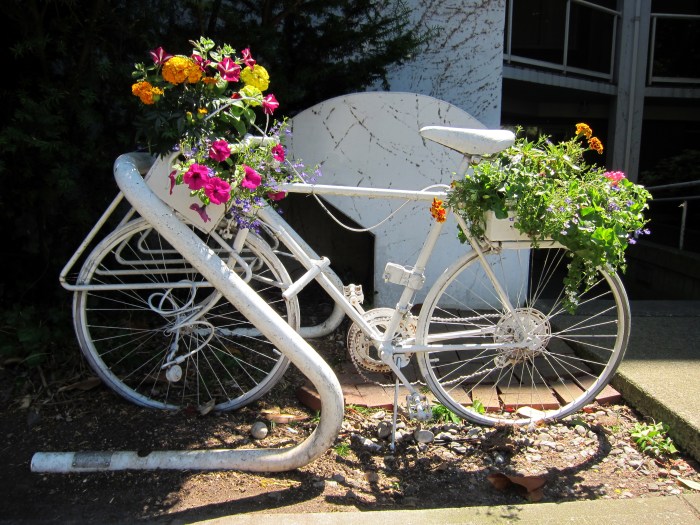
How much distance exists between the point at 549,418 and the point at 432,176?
1707mm

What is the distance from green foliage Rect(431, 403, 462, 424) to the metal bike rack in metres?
0.76

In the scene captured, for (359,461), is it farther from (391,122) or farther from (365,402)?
(391,122)

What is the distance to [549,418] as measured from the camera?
3.06 metres

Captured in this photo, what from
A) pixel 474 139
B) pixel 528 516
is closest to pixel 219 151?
pixel 474 139

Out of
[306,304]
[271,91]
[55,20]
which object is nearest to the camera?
[55,20]

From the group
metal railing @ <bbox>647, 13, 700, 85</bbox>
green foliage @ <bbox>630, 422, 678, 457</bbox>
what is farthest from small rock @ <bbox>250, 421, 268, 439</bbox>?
metal railing @ <bbox>647, 13, 700, 85</bbox>

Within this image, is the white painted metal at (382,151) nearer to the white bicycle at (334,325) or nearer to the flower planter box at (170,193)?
the white bicycle at (334,325)

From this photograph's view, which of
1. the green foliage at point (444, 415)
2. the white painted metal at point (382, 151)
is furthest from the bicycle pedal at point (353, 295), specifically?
the white painted metal at point (382, 151)

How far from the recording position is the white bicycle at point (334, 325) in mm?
2816

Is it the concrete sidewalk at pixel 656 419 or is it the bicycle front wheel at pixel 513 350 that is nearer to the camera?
the concrete sidewalk at pixel 656 419

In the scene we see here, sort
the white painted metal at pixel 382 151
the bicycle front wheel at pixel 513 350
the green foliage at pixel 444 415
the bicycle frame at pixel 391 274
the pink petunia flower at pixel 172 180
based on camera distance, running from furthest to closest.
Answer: the white painted metal at pixel 382 151 → the green foliage at pixel 444 415 → the bicycle front wheel at pixel 513 350 → the bicycle frame at pixel 391 274 → the pink petunia flower at pixel 172 180

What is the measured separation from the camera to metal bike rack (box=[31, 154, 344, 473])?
247 centimetres

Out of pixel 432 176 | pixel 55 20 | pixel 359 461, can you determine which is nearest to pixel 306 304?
pixel 432 176

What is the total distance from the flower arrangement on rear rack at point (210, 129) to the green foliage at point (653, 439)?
1.99m
